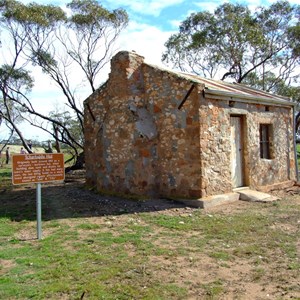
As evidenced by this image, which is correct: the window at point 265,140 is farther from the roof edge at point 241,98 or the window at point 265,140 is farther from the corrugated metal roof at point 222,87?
the corrugated metal roof at point 222,87

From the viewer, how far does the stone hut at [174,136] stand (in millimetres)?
9008

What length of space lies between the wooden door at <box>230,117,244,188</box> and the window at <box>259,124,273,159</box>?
145 centimetres

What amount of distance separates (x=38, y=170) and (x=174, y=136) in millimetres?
4198

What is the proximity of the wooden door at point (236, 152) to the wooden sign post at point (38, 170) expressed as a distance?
18.0ft

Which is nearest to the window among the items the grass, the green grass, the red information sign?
the green grass

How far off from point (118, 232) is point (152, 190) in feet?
10.1

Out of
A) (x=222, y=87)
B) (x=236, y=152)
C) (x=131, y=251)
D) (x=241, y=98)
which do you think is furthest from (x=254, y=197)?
(x=131, y=251)

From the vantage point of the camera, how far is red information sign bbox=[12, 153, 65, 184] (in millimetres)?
6016

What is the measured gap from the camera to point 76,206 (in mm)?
9172

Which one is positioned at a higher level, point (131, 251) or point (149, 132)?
point (149, 132)

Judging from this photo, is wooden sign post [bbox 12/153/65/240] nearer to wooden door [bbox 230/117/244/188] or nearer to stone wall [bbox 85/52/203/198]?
stone wall [bbox 85/52/203/198]

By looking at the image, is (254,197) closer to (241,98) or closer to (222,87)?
(241,98)

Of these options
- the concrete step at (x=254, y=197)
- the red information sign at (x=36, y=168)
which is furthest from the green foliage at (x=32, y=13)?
the concrete step at (x=254, y=197)

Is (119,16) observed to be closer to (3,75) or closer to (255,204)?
(3,75)
